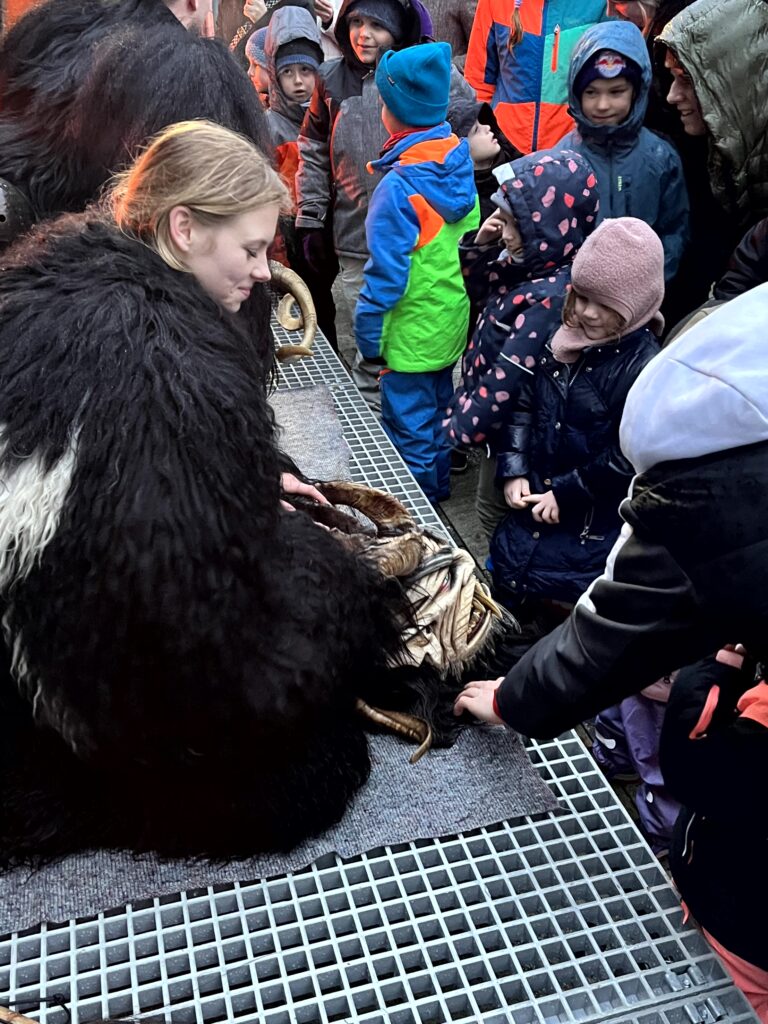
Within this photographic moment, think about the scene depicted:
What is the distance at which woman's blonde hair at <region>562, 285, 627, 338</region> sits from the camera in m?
2.30

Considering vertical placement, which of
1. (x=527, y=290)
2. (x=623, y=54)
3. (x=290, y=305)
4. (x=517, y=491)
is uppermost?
(x=623, y=54)

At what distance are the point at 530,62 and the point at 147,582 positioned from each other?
3753mm

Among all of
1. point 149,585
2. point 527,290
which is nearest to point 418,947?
point 149,585

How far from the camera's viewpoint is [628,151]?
3.20m

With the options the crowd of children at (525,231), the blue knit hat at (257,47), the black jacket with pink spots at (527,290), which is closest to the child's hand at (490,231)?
the crowd of children at (525,231)

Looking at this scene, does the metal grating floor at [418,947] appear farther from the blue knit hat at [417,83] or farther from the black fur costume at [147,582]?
the blue knit hat at [417,83]

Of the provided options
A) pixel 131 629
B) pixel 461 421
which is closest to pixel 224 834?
pixel 131 629

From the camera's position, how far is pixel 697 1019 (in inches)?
48.5

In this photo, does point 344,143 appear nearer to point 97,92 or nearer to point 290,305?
point 290,305

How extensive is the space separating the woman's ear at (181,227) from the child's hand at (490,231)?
1.49 metres

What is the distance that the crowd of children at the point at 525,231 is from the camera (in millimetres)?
2365

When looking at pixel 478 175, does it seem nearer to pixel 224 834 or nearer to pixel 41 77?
pixel 41 77

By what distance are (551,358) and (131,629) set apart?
5.22 ft

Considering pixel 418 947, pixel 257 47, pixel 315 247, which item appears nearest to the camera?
pixel 418 947
